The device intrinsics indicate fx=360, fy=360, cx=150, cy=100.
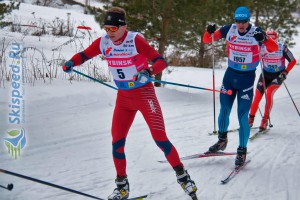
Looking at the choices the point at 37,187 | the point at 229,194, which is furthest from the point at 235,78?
the point at 37,187

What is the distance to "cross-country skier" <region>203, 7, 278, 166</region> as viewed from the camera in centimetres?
483

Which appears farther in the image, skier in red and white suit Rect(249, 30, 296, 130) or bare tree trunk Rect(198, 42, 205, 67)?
bare tree trunk Rect(198, 42, 205, 67)

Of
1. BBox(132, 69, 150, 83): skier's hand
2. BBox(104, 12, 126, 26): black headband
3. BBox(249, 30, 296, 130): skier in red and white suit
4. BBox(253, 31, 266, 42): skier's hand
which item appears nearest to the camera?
BBox(132, 69, 150, 83): skier's hand

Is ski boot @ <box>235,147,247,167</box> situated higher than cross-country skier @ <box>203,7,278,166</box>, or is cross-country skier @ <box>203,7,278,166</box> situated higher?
cross-country skier @ <box>203,7,278,166</box>

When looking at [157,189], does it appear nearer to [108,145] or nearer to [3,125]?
[108,145]

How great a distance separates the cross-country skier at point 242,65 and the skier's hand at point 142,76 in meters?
1.97

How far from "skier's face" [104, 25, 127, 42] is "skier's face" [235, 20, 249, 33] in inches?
74.7

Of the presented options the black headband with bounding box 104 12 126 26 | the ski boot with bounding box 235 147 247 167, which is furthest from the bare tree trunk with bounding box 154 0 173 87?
the black headband with bounding box 104 12 126 26

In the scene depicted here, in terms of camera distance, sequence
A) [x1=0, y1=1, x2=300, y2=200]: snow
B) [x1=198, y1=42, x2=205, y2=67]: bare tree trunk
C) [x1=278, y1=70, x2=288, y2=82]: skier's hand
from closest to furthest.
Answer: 1. [x1=0, y1=1, x2=300, y2=200]: snow
2. [x1=278, y1=70, x2=288, y2=82]: skier's hand
3. [x1=198, y1=42, x2=205, y2=67]: bare tree trunk

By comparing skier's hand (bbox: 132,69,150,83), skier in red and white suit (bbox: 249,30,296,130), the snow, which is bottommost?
the snow

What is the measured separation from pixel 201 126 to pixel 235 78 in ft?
6.64

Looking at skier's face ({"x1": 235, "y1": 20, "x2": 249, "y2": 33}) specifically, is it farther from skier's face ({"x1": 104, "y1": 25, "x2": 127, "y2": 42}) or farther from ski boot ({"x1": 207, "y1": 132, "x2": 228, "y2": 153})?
skier's face ({"x1": 104, "y1": 25, "x2": 127, "y2": 42})

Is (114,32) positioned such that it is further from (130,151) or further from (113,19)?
(130,151)

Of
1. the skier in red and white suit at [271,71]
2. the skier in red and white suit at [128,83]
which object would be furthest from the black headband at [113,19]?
the skier in red and white suit at [271,71]
